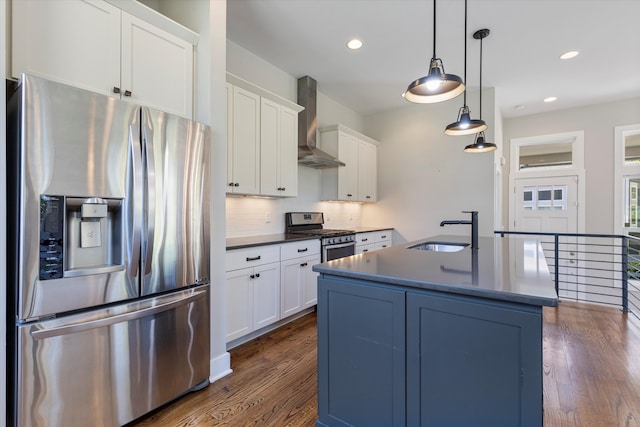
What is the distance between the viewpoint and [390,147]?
5109 millimetres

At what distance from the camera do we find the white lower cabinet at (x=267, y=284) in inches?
96.6

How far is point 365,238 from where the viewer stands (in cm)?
418

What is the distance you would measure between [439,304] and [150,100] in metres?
1.98

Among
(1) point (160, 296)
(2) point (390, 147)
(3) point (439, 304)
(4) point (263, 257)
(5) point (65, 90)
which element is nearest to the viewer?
(3) point (439, 304)

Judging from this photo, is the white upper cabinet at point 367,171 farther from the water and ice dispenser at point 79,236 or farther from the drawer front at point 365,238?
the water and ice dispenser at point 79,236

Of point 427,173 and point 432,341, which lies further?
point 427,173

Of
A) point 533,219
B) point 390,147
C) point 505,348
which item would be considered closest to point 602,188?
point 533,219

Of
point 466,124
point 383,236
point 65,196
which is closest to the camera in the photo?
point 65,196

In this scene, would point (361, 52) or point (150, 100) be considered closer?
point (150, 100)

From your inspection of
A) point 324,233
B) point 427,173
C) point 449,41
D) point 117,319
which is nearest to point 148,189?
point 117,319

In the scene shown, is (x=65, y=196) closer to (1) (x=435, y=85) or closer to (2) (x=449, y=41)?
(1) (x=435, y=85)

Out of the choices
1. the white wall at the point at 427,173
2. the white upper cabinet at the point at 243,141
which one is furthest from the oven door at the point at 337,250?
the white wall at the point at 427,173

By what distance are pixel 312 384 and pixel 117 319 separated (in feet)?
4.18

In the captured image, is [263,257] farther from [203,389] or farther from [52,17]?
[52,17]
